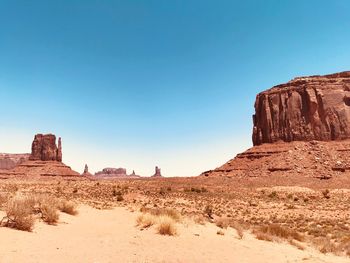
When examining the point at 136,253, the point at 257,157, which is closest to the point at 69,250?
the point at 136,253

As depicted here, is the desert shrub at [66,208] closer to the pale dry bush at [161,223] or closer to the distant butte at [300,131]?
the pale dry bush at [161,223]

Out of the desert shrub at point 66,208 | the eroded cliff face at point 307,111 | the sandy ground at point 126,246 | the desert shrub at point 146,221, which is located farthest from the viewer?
the eroded cliff face at point 307,111

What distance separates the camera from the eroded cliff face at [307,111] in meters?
85.2

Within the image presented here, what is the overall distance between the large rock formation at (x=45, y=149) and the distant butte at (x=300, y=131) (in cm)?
7768

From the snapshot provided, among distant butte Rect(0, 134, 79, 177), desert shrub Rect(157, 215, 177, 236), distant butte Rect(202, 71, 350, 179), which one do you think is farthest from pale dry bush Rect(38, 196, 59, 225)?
distant butte Rect(0, 134, 79, 177)

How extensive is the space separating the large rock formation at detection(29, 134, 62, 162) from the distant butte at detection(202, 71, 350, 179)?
255 feet

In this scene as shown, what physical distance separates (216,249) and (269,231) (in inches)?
255

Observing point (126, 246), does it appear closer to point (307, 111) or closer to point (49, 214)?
point (49, 214)

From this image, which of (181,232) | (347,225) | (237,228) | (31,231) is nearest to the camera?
(31,231)

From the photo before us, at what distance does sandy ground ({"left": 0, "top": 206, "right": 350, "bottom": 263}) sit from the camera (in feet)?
28.6

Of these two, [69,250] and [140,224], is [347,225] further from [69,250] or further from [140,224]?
[69,250]

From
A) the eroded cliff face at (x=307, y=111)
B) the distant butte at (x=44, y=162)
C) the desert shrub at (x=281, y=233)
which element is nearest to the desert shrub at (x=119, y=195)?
the desert shrub at (x=281, y=233)

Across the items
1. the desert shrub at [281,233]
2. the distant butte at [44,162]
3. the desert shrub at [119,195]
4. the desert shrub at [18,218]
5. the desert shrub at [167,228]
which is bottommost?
the desert shrub at [281,233]

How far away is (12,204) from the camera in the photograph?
10695 mm
